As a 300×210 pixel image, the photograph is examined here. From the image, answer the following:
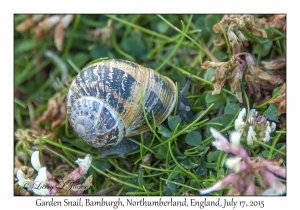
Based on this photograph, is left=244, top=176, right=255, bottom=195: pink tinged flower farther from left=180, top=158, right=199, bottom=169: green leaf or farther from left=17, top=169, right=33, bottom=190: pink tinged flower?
left=17, top=169, right=33, bottom=190: pink tinged flower

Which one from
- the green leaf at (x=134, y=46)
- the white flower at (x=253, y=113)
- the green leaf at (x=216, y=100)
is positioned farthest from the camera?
the green leaf at (x=134, y=46)

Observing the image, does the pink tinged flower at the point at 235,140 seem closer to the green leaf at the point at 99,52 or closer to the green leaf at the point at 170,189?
the green leaf at the point at 170,189

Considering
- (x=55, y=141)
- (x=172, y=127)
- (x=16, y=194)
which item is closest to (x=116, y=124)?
(x=172, y=127)

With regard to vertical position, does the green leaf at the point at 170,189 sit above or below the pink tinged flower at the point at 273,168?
below

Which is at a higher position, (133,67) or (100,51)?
(100,51)

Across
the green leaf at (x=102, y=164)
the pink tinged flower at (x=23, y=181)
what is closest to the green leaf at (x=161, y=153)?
the green leaf at (x=102, y=164)

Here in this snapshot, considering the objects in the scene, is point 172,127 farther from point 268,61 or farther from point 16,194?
point 16,194

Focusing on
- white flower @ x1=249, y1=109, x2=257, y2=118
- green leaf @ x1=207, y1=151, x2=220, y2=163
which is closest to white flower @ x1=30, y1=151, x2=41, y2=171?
green leaf @ x1=207, y1=151, x2=220, y2=163

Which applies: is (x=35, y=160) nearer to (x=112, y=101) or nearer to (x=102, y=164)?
(x=102, y=164)

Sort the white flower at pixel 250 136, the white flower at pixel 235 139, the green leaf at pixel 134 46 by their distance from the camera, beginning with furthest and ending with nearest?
the green leaf at pixel 134 46 < the white flower at pixel 250 136 < the white flower at pixel 235 139
